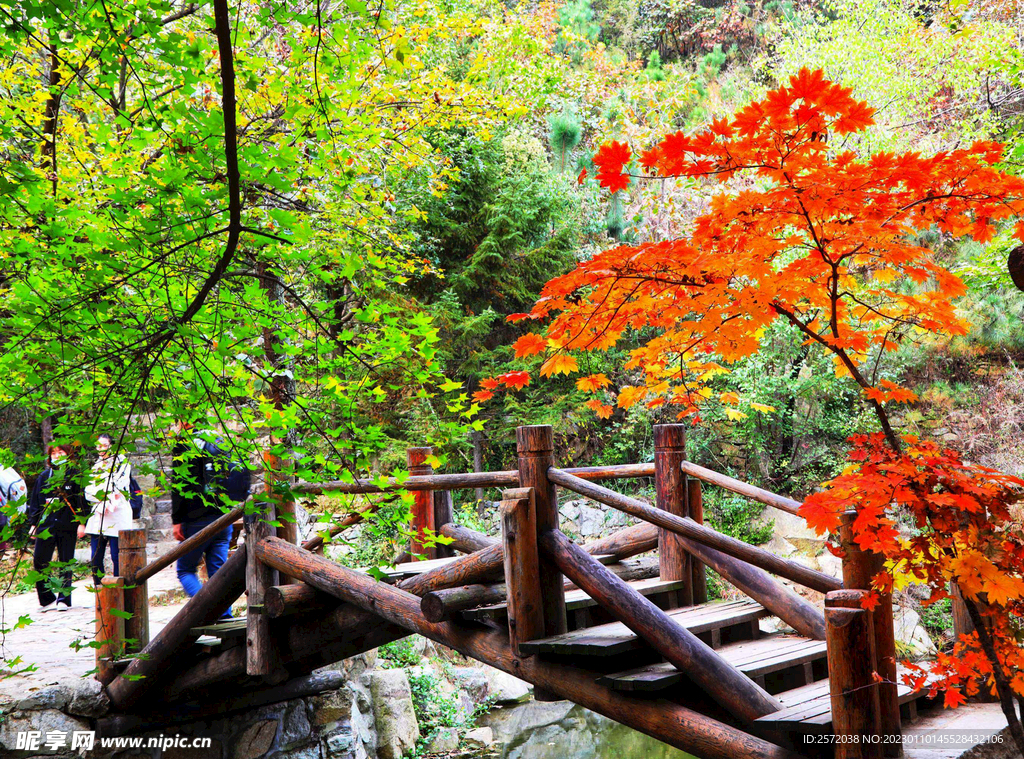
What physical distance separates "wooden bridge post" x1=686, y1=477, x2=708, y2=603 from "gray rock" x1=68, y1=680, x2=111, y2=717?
149 inches

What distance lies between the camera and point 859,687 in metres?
2.31

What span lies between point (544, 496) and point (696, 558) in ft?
3.96

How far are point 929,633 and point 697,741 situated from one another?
6.71 m

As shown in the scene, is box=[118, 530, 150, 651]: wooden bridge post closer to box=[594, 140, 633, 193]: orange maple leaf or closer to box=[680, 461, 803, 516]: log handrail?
box=[680, 461, 803, 516]: log handrail

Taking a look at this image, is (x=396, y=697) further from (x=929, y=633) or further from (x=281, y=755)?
(x=929, y=633)

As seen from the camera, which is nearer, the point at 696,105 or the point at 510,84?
the point at 510,84

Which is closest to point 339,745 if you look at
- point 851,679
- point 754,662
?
point 754,662

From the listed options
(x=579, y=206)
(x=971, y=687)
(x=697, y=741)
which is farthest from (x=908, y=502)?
(x=579, y=206)

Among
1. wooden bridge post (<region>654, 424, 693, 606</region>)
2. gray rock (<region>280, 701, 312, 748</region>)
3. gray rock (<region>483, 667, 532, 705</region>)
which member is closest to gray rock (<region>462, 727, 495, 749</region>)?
gray rock (<region>483, 667, 532, 705</region>)

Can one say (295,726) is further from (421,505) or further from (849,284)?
(849,284)

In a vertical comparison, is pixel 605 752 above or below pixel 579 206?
below

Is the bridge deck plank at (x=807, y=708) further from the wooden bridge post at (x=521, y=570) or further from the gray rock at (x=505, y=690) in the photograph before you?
the gray rock at (x=505, y=690)

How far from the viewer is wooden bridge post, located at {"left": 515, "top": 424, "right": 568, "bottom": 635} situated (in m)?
3.29

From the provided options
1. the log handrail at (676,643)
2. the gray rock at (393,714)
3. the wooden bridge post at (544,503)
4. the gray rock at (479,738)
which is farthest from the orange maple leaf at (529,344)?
the gray rock at (479,738)
